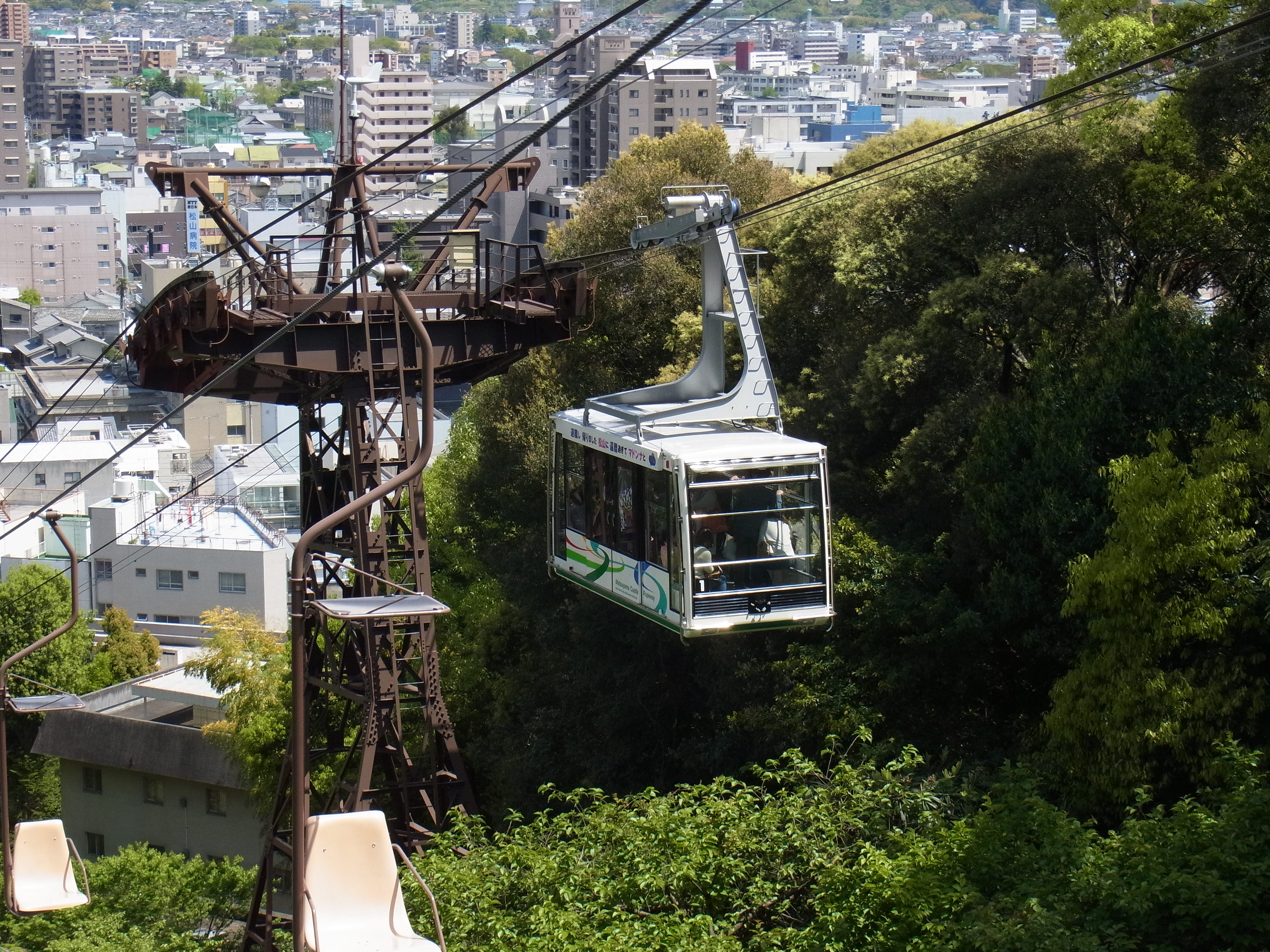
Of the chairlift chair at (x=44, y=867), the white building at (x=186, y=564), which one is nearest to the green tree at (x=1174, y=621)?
the chairlift chair at (x=44, y=867)

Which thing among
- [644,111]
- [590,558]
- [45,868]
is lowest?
[45,868]

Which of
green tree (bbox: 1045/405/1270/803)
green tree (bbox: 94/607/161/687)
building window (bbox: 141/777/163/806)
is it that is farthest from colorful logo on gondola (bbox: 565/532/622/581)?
green tree (bbox: 94/607/161/687)

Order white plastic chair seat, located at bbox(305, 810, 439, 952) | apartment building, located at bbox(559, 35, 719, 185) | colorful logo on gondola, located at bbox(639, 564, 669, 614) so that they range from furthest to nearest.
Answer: apartment building, located at bbox(559, 35, 719, 185), colorful logo on gondola, located at bbox(639, 564, 669, 614), white plastic chair seat, located at bbox(305, 810, 439, 952)

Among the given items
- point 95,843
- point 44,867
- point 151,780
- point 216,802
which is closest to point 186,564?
point 95,843

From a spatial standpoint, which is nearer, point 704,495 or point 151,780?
point 704,495

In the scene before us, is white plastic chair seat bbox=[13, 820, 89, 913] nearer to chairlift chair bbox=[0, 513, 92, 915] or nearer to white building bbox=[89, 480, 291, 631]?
chairlift chair bbox=[0, 513, 92, 915]

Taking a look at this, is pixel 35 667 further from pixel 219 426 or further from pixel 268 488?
pixel 219 426

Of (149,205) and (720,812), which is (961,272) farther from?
(149,205)
